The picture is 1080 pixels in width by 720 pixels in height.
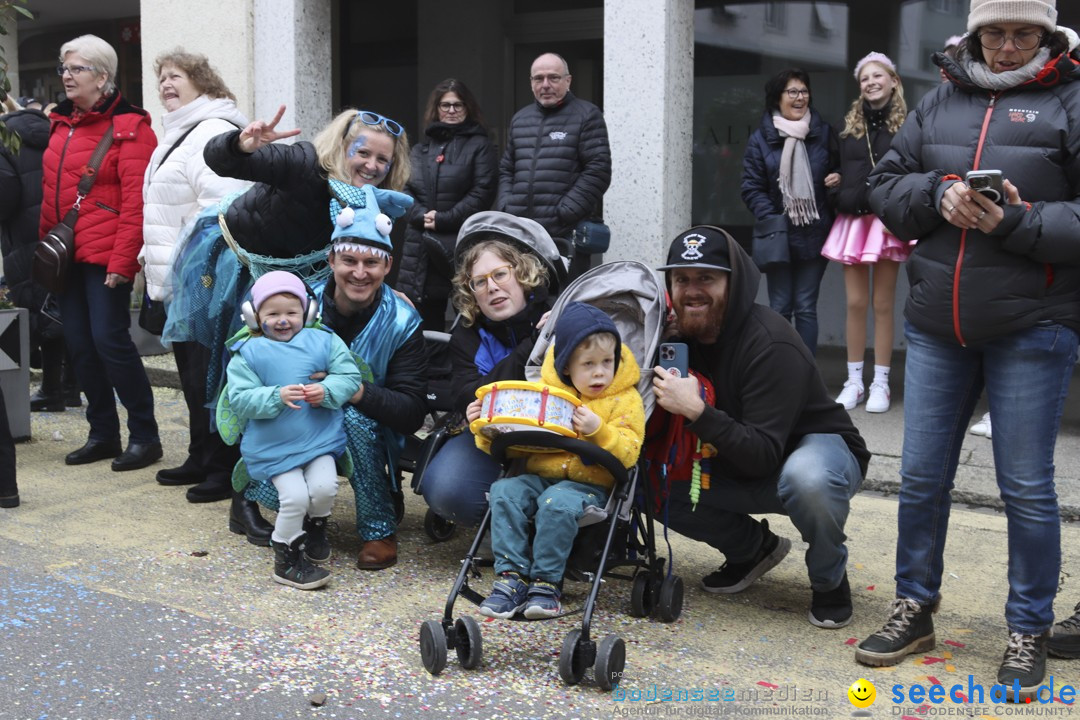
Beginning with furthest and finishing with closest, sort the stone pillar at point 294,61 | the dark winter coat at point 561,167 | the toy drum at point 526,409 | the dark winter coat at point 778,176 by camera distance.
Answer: the stone pillar at point 294,61 < the dark winter coat at point 778,176 < the dark winter coat at point 561,167 < the toy drum at point 526,409

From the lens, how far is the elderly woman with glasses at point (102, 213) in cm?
613

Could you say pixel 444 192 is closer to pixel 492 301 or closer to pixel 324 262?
pixel 324 262

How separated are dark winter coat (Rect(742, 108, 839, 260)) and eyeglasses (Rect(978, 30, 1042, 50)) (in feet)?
12.4

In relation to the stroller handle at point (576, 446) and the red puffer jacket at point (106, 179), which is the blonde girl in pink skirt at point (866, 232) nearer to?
the stroller handle at point (576, 446)

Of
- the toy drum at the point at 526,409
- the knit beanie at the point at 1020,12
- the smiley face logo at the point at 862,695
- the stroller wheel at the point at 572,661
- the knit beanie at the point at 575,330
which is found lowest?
the smiley face logo at the point at 862,695

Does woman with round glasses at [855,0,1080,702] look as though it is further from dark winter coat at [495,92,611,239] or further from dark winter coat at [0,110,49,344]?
dark winter coat at [0,110,49,344]

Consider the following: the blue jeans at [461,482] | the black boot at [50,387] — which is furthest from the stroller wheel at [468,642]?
the black boot at [50,387]

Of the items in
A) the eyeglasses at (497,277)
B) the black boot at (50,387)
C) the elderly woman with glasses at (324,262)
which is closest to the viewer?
the eyeglasses at (497,277)

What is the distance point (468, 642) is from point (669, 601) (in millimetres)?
804

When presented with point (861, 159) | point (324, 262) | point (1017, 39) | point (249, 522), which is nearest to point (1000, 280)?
point (1017, 39)

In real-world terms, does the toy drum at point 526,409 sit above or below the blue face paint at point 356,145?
below

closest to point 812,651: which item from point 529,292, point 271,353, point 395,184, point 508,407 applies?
point 508,407

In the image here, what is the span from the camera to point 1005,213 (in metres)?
3.47

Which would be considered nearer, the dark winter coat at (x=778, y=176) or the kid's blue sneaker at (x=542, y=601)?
the kid's blue sneaker at (x=542, y=601)
